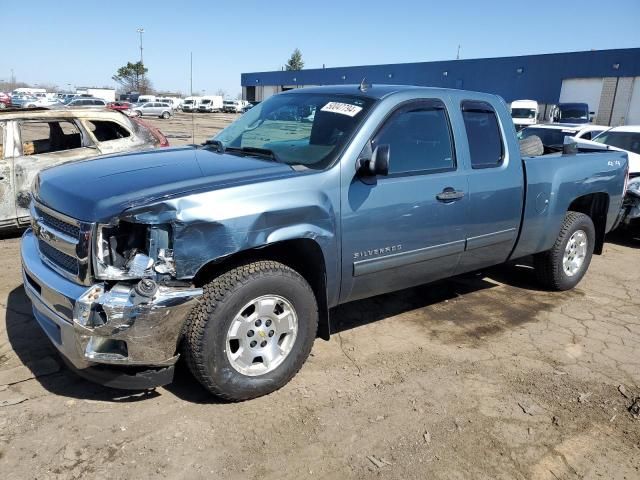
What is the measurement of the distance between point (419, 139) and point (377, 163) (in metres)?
0.72

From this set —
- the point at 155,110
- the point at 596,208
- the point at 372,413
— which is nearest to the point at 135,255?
the point at 372,413

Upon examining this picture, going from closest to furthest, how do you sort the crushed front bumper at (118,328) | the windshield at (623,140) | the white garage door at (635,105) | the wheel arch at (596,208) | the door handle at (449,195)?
the crushed front bumper at (118,328) < the door handle at (449,195) < the wheel arch at (596,208) < the windshield at (623,140) < the white garage door at (635,105)

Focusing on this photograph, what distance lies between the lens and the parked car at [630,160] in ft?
24.5

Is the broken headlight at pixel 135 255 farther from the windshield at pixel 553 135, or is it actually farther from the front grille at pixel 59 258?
the windshield at pixel 553 135

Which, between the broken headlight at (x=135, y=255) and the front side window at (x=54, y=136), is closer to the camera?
the broken headlight at (x=135, y=255)

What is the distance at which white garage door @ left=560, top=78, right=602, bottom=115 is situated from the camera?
35.9 meters

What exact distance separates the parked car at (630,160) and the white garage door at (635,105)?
1104 inches

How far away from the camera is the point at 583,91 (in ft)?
120

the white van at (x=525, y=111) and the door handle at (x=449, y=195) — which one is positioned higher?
the white van at (x=525, y=111)

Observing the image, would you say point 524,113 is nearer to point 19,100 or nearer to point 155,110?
point 155,110

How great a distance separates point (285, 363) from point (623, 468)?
76.3 inches

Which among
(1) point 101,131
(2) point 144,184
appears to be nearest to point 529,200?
(2) point 144,184

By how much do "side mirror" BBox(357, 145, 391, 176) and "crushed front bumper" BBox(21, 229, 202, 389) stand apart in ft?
4.28

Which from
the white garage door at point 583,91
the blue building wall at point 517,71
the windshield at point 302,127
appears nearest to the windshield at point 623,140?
the windshield at point 302,127
